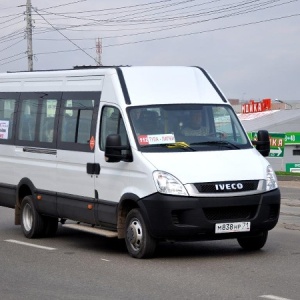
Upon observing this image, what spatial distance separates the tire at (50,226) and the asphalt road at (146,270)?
0.57 feet

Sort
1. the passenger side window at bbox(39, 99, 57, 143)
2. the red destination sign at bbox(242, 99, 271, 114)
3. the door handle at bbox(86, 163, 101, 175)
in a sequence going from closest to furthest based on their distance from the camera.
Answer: the door handle at bbox(86, 163, 101, 175), the passenger side window at bbox(39, 99, 57, 143), the red destination sign at bbox(242, 99, 271, 114)

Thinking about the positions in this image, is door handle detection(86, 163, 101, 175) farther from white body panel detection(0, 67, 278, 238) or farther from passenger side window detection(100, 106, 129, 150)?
passenger side window detection(100, 106, 129, 150)

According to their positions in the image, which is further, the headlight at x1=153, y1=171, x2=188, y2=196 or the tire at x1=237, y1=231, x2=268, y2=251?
the tire at x1=237, y1=231, x2=268, y2=251

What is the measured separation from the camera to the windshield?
12.8m

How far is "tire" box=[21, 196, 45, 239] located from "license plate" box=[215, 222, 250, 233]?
3877 millimetres

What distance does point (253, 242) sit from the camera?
13.4m

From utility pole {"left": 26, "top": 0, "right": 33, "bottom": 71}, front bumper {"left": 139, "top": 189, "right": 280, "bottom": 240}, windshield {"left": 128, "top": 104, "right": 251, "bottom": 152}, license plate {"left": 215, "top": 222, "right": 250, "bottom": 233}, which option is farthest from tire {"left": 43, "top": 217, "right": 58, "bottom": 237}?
utility pole {"left": 26, "top": 0, "right": 33, "bottom": 71}

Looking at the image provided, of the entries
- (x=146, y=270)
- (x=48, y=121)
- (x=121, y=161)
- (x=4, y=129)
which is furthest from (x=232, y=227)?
(x=4, y=129)

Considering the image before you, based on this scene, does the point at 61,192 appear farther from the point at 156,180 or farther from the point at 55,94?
the point at 156,180

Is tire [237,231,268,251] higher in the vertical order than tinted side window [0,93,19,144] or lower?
lower

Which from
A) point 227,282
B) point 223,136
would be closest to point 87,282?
point 227,282

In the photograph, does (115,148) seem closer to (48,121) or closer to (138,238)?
(138,238)

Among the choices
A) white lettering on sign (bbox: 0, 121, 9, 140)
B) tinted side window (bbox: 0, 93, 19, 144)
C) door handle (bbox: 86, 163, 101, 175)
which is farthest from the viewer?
Result: white lettering on sign (bbox: 0, 121, 9, 140)

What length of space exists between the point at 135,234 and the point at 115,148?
44.5 inches
